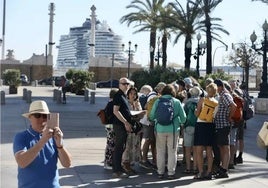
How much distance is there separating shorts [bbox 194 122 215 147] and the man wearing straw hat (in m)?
5.35

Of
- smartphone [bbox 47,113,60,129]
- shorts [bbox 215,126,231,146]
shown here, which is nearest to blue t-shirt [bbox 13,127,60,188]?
smartphone [bbox 47,113,60,129]

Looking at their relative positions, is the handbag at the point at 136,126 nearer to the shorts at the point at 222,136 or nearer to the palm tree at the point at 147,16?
the shorts at the point at 222,136

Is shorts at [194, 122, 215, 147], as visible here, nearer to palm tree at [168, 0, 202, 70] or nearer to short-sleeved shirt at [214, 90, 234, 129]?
short-sleeved shirt at [214, 90, 234, 129]

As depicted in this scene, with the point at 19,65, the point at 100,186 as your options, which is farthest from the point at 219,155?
the point at 19,65

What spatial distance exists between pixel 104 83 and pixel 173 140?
6159cm

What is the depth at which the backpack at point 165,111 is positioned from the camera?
9.11m

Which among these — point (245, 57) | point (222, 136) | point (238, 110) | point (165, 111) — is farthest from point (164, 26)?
point (165, 111)

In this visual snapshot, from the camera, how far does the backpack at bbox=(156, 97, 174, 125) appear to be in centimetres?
911

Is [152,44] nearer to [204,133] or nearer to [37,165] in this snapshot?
[204,133]

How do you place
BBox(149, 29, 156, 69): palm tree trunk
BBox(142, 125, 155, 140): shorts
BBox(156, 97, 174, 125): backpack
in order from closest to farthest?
1. BBox(156, 97, 174, 125): backpack
2. BBox(142, 125, 155, 140): shorts
3. BBox(149, 29, 156, 69): palm tree trunk

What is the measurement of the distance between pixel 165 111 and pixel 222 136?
1.23 metres

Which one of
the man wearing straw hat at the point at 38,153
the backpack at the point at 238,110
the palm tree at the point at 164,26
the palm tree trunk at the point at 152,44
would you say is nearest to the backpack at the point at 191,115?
the backpack at the point at 238,110

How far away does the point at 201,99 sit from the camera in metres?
9.47

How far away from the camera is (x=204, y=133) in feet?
30.9
